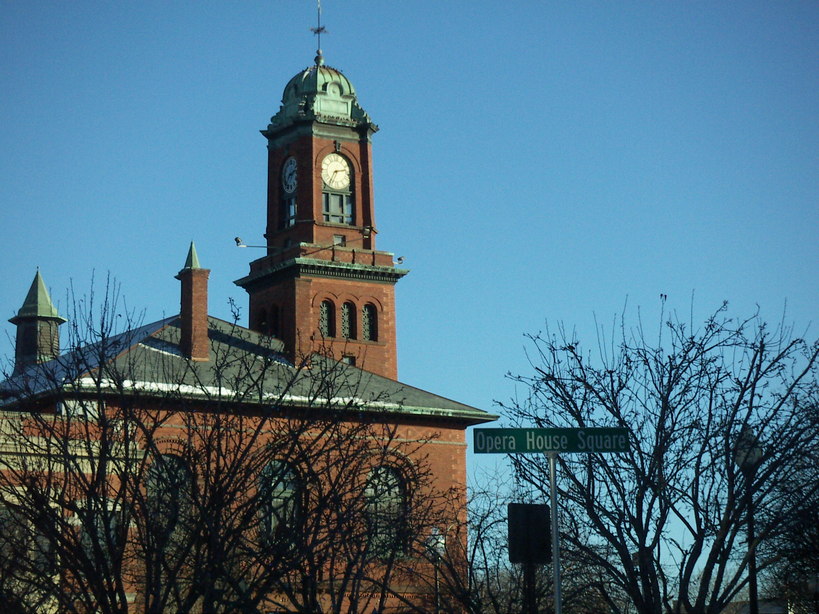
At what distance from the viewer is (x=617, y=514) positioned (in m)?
21.0

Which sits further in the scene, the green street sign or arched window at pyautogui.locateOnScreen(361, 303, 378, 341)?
Result: arched window at pyautogui.locateOnScreen(361, 303, 378, 341)

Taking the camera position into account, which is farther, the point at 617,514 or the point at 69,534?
the point at 617,514

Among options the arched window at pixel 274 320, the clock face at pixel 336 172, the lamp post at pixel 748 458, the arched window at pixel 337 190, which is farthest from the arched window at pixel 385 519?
the clock face at pixel 336 172

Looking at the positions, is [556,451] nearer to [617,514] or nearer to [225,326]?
[617,514]

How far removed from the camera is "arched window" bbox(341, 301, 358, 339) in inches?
2285

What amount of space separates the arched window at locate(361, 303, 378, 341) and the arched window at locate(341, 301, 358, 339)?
1.54 feet

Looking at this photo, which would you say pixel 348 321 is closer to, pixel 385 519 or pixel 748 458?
pixel 385 519

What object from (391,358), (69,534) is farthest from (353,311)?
(69,534)

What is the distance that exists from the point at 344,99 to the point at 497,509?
3535 cm

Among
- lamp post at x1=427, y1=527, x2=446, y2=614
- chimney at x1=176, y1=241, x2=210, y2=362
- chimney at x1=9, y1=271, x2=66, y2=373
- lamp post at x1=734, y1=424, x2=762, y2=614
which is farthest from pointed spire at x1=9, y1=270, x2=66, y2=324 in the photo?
lamp post at x1=734, y1=424, x2=762, y2=614

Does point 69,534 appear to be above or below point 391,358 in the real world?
below

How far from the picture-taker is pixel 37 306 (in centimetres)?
7494

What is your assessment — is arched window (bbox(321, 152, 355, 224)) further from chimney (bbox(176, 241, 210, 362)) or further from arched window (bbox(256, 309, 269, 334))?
chimney (bbox(176, 241, 210, 362))

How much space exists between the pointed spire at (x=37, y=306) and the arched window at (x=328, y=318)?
75.8ft
